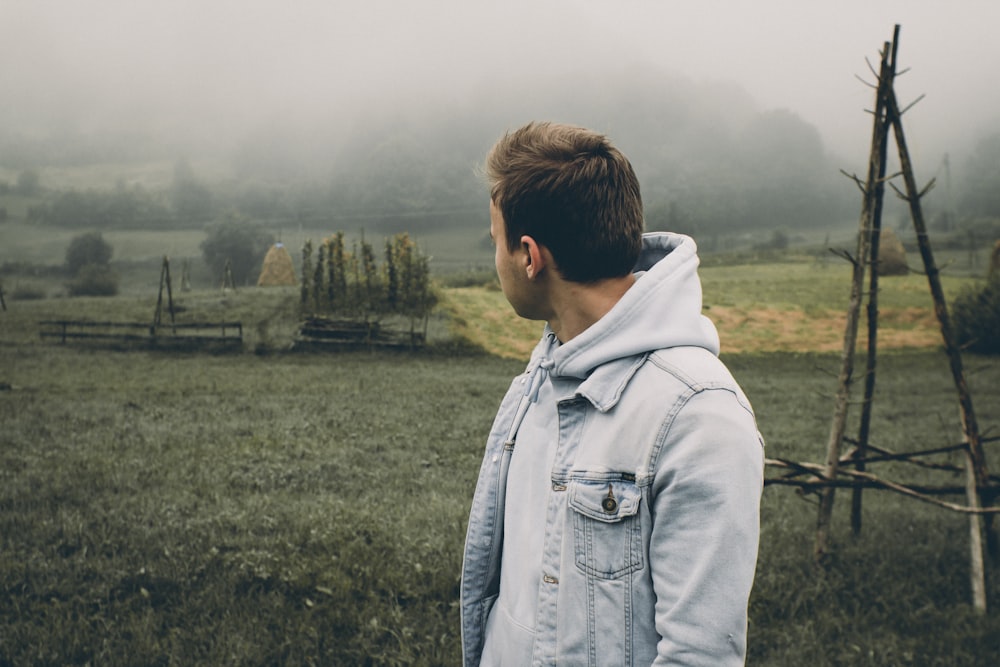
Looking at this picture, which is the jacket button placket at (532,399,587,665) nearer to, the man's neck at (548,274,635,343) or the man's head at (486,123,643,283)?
the man's neck at (548,274,635,343)

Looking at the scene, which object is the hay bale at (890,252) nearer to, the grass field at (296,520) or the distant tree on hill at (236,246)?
the grass field at (296,520)

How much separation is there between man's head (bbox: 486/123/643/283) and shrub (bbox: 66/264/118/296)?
→ 10733 mm

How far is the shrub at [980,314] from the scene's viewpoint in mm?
12758

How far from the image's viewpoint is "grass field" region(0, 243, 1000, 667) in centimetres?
333

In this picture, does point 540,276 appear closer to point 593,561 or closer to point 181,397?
point 593,561

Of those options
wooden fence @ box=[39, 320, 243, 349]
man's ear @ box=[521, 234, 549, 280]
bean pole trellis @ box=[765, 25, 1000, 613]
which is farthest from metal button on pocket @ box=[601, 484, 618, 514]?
wooden fence @ box=[39, 320, 243, 349]

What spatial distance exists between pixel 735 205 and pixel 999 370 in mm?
5618

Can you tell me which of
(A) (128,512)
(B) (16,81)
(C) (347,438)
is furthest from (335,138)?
(A) (128,512)

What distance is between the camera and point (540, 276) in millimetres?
1460

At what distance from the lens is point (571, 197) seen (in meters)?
1.34

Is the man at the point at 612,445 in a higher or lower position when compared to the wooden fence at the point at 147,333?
higher

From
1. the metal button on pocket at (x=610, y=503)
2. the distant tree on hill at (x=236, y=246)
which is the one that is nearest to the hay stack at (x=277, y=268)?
the distant tree on hill at (x=236, y=246)

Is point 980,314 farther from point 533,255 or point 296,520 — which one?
point 533,255

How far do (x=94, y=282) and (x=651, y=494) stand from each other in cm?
1128
